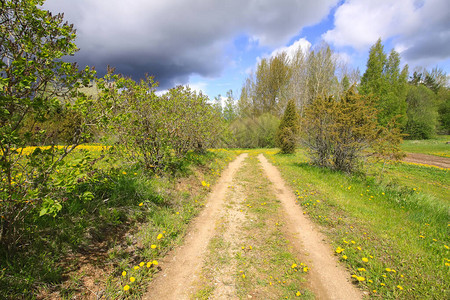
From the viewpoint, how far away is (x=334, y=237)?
4.14 metres

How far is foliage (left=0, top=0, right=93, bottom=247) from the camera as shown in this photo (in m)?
2.03

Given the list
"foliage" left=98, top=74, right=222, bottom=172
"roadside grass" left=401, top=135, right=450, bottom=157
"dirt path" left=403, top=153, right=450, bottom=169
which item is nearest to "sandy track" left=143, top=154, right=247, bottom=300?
"foliage" left=98, top=74, right=222, bottom=172

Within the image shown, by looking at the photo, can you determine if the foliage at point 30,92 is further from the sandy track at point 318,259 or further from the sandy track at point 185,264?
the sandy track at point 318,259

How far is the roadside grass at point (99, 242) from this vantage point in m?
2.43

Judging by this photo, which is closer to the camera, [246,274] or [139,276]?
[139,276]

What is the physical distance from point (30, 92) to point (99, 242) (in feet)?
8.47

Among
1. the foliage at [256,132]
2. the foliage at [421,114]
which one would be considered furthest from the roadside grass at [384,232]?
the foliage at [421,114]

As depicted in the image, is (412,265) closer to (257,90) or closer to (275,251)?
(275,251)

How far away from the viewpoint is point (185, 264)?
10.9 ft

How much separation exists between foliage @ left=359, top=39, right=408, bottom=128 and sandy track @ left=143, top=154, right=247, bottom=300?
34.2 metres

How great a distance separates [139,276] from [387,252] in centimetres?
441

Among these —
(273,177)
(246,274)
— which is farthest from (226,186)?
(246,274)

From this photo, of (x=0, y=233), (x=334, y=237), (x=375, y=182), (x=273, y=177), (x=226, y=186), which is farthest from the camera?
(x=273, y=177)

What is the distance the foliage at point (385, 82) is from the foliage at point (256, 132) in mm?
15638
